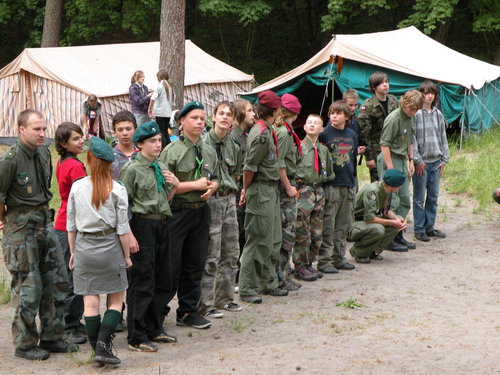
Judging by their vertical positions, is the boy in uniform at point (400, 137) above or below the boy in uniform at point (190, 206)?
above

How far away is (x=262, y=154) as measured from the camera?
20.3 feet

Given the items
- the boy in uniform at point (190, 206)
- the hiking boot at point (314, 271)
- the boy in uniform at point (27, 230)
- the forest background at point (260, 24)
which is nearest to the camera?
the boy in uniform at point (27, 230)

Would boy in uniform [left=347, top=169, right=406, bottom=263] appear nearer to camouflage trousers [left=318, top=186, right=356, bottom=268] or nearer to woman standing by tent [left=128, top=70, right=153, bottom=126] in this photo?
camouflage trousers [left=318, top=186, right=356, bottom=268]

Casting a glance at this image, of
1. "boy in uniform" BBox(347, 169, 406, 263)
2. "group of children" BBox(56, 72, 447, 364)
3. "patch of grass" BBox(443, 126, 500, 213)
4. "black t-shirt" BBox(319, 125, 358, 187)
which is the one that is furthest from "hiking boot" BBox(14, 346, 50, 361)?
"patch of grass" BBox(443, 126, 500, 213)

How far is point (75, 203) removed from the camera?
471 cm

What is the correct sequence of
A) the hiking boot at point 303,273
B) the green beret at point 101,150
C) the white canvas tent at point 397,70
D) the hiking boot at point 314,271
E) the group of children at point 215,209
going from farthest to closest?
the white canvas tent at point 397,70, the hiking boot at point 314,271, the hiking boot at point 303,273, the group of children at point 215,209, the green beret at point 101,150

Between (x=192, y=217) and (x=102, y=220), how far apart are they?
3.17 ft

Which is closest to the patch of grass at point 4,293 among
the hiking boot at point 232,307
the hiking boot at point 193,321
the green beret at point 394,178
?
the hiking boot at point 193,321

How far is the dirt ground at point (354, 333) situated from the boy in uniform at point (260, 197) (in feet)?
1.07

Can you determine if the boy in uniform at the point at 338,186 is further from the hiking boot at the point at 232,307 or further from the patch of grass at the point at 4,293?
the patch of grass at the point at 4,293

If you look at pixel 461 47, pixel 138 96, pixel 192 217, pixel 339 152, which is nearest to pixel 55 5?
pixel 138 96

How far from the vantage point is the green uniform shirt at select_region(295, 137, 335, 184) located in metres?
6.96

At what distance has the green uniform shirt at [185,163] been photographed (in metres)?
5.48

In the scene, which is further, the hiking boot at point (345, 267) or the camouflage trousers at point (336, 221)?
the hiking boot at point (345, 267)
